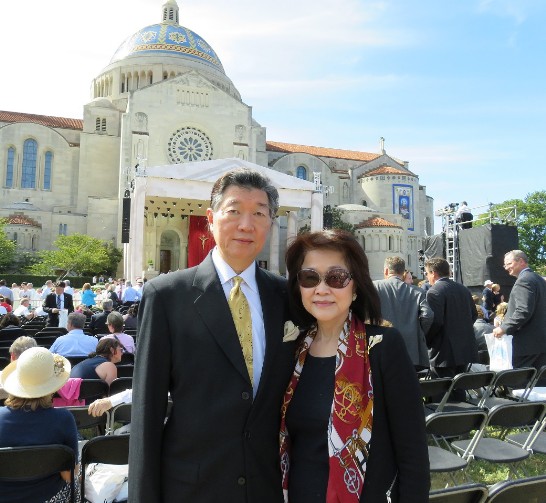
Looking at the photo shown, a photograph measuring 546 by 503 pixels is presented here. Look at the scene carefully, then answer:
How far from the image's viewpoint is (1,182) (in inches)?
1802

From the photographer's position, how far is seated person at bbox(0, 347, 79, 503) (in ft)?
10.0

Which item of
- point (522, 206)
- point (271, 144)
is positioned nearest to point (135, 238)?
point (271, 144)

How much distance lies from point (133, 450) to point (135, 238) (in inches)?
1047

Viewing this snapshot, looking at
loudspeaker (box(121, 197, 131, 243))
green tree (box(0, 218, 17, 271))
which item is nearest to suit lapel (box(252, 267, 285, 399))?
loudspeaker (box(121, 197, 131, 243))

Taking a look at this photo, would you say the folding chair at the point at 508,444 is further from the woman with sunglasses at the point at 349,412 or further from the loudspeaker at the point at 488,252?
the loudspeaker at the point at 488,252

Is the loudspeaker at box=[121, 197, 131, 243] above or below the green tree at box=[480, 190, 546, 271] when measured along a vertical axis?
below

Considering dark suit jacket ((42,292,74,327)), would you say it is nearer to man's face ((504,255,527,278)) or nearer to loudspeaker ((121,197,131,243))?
loudspeaker ((121,197,131,243))

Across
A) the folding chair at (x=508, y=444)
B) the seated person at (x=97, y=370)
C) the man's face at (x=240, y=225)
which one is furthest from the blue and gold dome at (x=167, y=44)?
the man's face at (x=240, y=225)

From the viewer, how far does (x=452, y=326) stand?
618cm

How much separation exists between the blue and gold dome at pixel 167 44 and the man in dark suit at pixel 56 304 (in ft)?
155

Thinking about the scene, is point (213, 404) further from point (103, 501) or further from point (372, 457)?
point (103, 501)

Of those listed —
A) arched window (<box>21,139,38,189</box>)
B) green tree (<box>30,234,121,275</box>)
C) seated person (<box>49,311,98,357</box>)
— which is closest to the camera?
seated person (<box>49,311,98,357</box>)

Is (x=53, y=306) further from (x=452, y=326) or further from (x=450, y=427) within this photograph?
(x=450, y=427)

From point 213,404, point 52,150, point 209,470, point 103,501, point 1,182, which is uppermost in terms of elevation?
point 52,150
